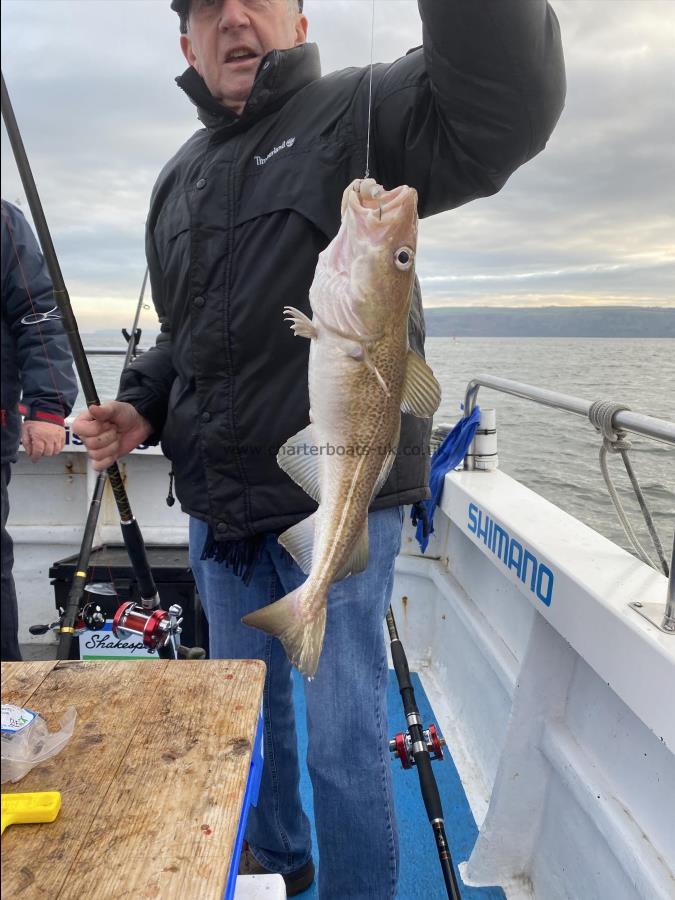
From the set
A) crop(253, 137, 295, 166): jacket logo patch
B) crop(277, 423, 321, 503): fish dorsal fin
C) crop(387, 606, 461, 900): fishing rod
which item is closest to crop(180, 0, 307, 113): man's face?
crop(253, 137, 295, 166): jacket logo patch

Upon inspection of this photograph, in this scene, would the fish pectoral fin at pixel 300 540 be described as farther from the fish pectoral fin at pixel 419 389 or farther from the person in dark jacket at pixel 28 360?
the person in dark jacket at pixel 28 360

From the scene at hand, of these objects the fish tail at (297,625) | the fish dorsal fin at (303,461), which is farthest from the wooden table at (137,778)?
the fish dorsal fin at (303,461)

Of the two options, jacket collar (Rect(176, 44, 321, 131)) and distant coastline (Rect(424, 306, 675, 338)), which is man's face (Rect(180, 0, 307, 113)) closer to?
jacket collar (Rect(176, 44, 321, 131))

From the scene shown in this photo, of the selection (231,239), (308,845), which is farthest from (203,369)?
(308,845)

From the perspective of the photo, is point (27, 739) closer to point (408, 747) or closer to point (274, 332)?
point (274, 332)

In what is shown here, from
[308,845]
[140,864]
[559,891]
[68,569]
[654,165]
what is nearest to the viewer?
[140,864]

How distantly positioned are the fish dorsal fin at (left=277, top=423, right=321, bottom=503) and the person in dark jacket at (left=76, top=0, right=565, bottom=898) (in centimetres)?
33

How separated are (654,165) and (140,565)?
13.2 ft

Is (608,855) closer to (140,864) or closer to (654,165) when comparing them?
(140,864)

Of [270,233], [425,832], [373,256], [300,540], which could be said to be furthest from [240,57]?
[425,832]

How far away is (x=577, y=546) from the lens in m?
2.12

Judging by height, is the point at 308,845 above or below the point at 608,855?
below

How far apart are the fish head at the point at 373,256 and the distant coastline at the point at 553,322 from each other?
65cm

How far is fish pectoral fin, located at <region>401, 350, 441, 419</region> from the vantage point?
122 centimetres
